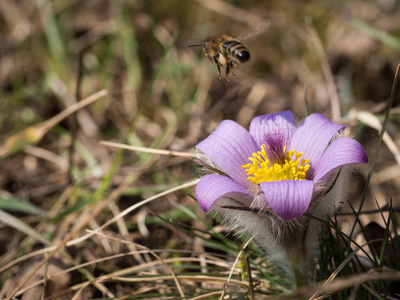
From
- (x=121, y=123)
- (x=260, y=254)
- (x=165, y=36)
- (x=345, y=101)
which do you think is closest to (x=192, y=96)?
(x=121, y=123)

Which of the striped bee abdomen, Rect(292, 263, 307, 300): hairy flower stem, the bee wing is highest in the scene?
the bee wing

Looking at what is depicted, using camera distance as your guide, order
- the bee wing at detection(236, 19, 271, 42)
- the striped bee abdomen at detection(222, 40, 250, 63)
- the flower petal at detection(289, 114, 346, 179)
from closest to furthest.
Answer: the flower petal at detection(289, 114, 346, 179) → the striped bee abdomen at detection(222, 40, 250, 63) → the bee wing at detection(236, 19, 271, 42)

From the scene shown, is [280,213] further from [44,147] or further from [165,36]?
[165,36]

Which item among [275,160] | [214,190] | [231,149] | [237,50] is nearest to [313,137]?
[275,160]

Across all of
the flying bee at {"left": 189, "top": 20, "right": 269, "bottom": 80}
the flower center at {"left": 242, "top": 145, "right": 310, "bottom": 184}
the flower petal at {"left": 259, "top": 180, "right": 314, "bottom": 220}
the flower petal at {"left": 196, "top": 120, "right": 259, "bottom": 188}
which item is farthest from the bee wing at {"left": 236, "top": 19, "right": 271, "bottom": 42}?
the flower petal at {"left": 259, "top": 180, "right": 314, "bottom": 220}

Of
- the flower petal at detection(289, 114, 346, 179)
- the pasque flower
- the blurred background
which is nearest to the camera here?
the pasque flower

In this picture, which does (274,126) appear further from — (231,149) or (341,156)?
(341,156)

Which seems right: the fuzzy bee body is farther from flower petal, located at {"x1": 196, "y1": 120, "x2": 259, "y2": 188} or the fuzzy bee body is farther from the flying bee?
flower petal, located at {"x1": 196, "y1": 120, "x2": 259, "y2": 188}
